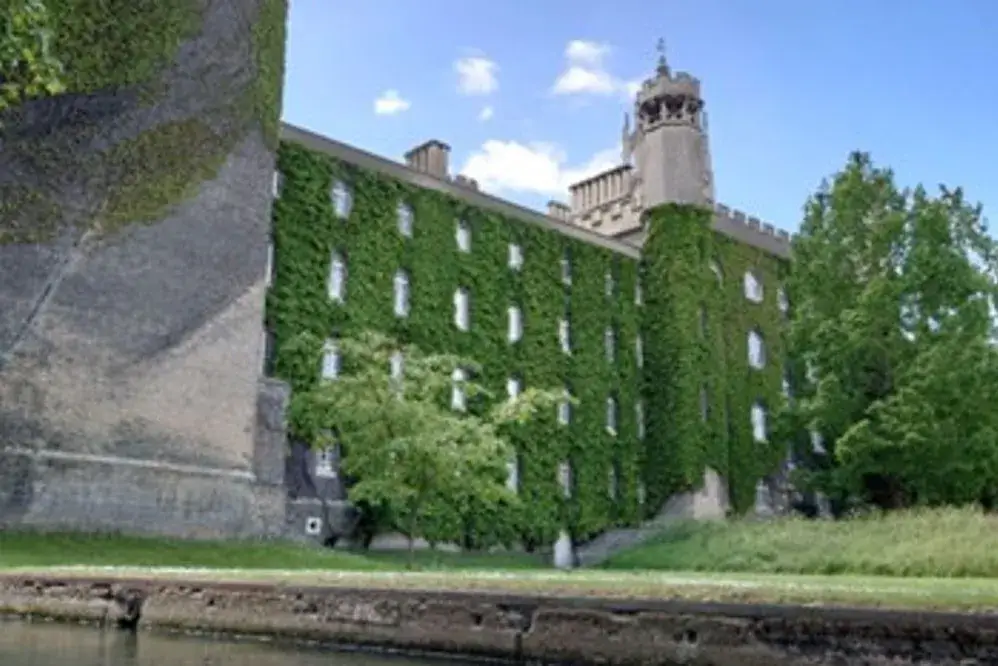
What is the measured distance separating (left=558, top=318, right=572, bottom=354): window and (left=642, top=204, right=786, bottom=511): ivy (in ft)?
11.4

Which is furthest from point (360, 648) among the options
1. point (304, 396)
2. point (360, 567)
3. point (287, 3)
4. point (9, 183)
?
point (287, 3)

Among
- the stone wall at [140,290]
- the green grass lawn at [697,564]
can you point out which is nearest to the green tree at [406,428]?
the green grass lawn at [697,564]

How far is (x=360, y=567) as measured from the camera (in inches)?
786

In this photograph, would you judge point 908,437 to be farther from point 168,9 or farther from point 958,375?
point 168,9

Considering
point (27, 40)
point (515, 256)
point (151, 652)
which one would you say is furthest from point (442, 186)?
point (151, 652)

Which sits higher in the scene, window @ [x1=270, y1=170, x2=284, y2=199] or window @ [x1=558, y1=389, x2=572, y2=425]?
window @ [x1=270, y1=170, x2=284, y2=199]

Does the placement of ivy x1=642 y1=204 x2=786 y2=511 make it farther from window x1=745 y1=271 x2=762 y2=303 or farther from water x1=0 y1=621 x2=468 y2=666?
water x1=0 y1=621 x2=468 y2=666

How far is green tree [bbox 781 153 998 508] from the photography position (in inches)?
1166

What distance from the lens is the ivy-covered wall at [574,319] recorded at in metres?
27.5

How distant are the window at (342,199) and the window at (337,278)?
1259mm

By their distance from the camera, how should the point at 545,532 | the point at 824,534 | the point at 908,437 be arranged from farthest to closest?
the point at 545,532 < the point at 908,437 < the point at 824,534

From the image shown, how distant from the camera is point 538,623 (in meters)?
7.78

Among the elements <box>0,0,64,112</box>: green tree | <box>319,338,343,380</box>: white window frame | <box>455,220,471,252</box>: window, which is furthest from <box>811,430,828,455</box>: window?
<box>0,0,64,112</box>: green tree

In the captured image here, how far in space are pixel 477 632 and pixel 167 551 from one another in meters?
12.6
